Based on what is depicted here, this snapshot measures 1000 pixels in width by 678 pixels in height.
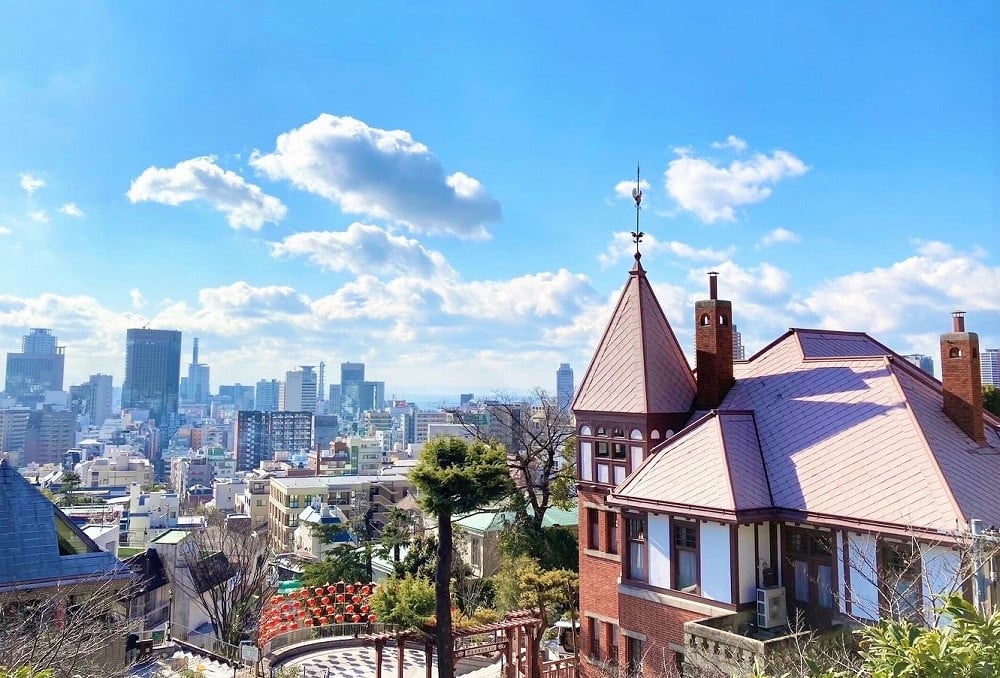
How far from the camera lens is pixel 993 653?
22.3 feet

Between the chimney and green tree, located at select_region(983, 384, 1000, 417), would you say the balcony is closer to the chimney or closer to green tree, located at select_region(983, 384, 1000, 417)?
the chimney

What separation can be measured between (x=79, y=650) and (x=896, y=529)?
1456cm

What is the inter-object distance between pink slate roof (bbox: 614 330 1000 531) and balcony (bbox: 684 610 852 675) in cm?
230

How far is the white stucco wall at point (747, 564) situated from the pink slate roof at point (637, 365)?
447cm

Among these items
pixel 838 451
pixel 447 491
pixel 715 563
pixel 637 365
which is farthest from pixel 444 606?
pixel 838 451

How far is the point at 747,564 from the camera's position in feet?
51.0

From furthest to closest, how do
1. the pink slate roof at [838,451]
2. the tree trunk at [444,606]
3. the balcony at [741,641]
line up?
1. the tree trunk at [444,606]
2. the pink slate roof at [838,451]
3. the balcony at [741,641]

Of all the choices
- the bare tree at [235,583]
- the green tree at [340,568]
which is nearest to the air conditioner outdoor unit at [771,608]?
the bare tree at [235,583]

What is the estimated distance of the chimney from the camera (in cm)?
1566

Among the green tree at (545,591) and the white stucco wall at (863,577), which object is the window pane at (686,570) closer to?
the white stucco wall at (863,577)

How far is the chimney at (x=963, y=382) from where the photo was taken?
1566 cm

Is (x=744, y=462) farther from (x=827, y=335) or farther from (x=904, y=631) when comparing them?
(x=904, y=631)

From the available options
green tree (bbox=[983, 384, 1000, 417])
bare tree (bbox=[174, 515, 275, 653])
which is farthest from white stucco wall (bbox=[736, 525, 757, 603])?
bare tree (bbox=[174, 515, 275, 653])

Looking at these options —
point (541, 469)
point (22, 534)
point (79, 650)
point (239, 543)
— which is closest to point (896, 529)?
point (79, 650)
